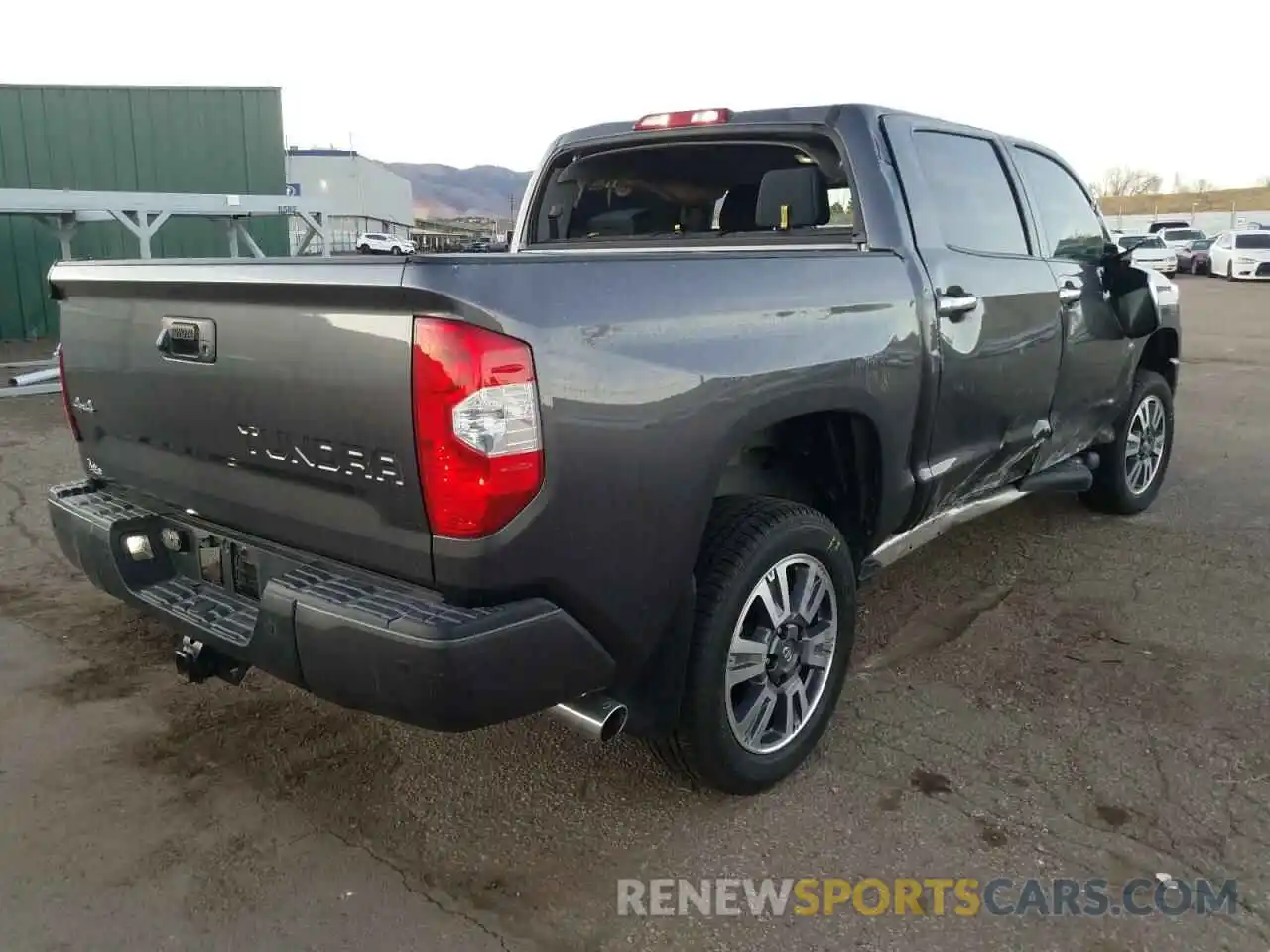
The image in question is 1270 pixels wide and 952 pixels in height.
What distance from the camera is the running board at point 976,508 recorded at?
11.6 feet

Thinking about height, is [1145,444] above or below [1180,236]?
below

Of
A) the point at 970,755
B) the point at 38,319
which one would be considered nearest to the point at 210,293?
the point at 970,755

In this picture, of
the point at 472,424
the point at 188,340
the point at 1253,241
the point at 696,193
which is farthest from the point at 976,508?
the point at 1253,241

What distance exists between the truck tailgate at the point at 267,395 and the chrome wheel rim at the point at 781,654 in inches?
40.3

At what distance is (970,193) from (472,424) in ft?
8.74

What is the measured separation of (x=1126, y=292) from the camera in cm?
489

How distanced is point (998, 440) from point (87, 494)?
3227mm

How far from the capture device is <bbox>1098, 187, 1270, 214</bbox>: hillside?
69.8m

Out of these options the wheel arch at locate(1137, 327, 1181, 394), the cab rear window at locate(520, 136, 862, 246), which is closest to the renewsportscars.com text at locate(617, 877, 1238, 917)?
the cab rear window at locate(520, 136, 862, 246)

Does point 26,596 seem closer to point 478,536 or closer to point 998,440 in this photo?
point 478,536

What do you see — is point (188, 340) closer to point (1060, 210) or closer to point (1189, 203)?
point (1060, 210)

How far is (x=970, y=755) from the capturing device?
3184 mm

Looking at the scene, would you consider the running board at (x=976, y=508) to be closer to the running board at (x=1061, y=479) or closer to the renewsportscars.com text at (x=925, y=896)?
the running board at (x=1061, y=479)

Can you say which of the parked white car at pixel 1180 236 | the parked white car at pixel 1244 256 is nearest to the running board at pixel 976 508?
the parked white car at pixel 1244 256
